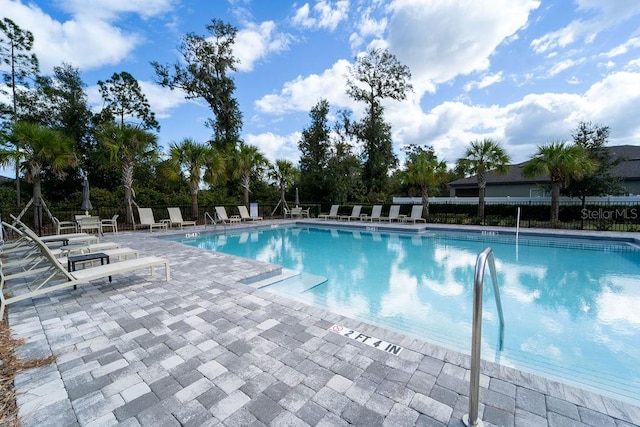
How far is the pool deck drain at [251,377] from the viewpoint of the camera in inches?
74.7

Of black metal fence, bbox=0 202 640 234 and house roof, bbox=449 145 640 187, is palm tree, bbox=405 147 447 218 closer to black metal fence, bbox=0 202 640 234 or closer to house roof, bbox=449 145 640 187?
black metal fence, bbox=0 202 640 234

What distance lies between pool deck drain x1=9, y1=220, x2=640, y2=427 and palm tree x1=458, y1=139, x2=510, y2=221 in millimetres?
13400

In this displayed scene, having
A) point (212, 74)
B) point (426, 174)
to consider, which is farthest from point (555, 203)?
point (212, 74)

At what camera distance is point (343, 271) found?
707 cm

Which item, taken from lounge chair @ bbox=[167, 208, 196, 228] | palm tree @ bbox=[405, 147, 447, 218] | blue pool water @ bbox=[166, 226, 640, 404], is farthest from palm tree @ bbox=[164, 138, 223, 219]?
palm tree @ bbox=[405, 147, 447, 218]

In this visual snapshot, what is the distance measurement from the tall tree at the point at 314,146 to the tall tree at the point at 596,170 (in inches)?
630

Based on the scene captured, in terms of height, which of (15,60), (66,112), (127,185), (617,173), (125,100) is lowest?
(127,185)

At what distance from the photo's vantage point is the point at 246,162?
16.8 m

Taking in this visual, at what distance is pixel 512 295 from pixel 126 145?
49.4 ft

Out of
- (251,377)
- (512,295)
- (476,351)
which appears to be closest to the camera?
(476,351)

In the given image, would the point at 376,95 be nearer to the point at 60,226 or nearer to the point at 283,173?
the point at 283,173

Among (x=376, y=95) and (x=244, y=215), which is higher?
(x=376, y=95)

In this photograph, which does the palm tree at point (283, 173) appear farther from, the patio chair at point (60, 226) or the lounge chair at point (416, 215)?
the patio chair at point (60, 226)

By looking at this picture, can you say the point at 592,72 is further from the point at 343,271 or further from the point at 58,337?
the point at 58,337
